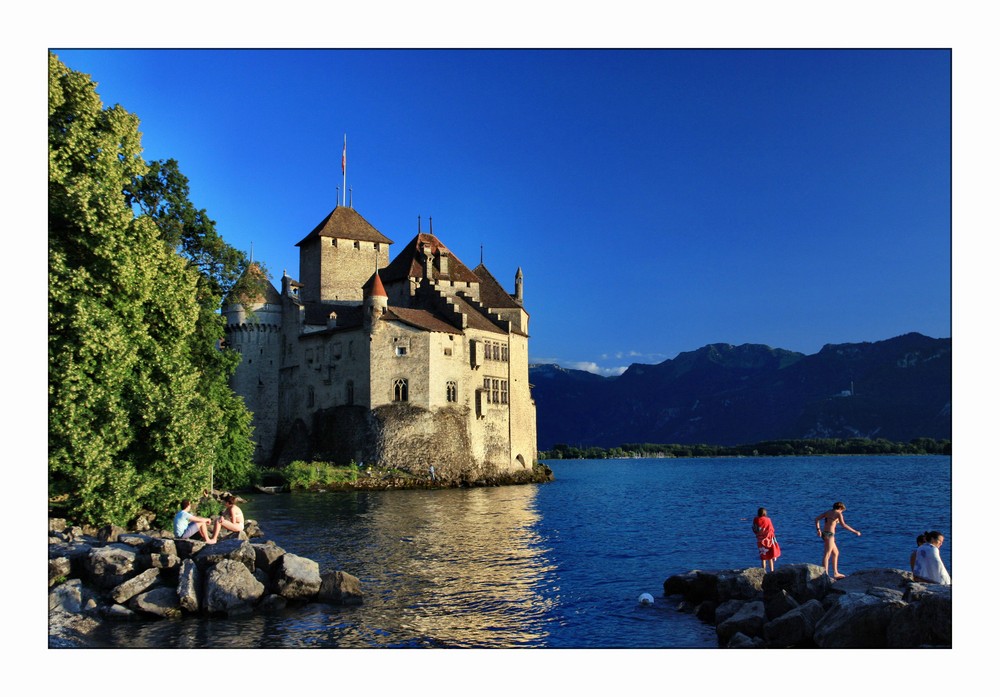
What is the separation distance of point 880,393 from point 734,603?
15997 centimetres

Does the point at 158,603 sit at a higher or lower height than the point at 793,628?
lower

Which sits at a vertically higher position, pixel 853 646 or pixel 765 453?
pixel 853 646

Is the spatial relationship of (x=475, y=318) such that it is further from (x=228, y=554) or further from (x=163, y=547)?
(x=163, y=547)

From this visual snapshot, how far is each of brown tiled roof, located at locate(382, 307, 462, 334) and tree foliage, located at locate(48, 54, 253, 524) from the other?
128 ft

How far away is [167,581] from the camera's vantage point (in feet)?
59.1

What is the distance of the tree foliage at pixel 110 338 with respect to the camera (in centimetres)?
1912

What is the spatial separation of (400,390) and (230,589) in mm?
46850

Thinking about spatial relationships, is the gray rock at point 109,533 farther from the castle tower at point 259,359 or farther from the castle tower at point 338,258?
the castle tower at point 338,258

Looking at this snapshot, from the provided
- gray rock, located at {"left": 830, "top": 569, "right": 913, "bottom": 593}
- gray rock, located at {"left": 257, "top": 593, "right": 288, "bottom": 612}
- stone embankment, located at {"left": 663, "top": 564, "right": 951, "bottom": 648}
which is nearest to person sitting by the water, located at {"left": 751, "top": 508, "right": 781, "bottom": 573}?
stone embankment, located at {"left": 663, "top": 564, "right": 951, "bottom": 648}

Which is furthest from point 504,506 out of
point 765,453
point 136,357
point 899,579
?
point 765,453

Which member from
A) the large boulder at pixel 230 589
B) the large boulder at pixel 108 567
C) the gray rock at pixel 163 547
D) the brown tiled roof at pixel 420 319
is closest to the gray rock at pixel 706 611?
the large boulder at pixel 230 589

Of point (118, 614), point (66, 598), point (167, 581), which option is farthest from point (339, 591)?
point (66, 598)

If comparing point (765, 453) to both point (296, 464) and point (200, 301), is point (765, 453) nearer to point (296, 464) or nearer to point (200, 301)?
point (296, 464)

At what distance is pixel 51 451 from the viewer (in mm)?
19203
